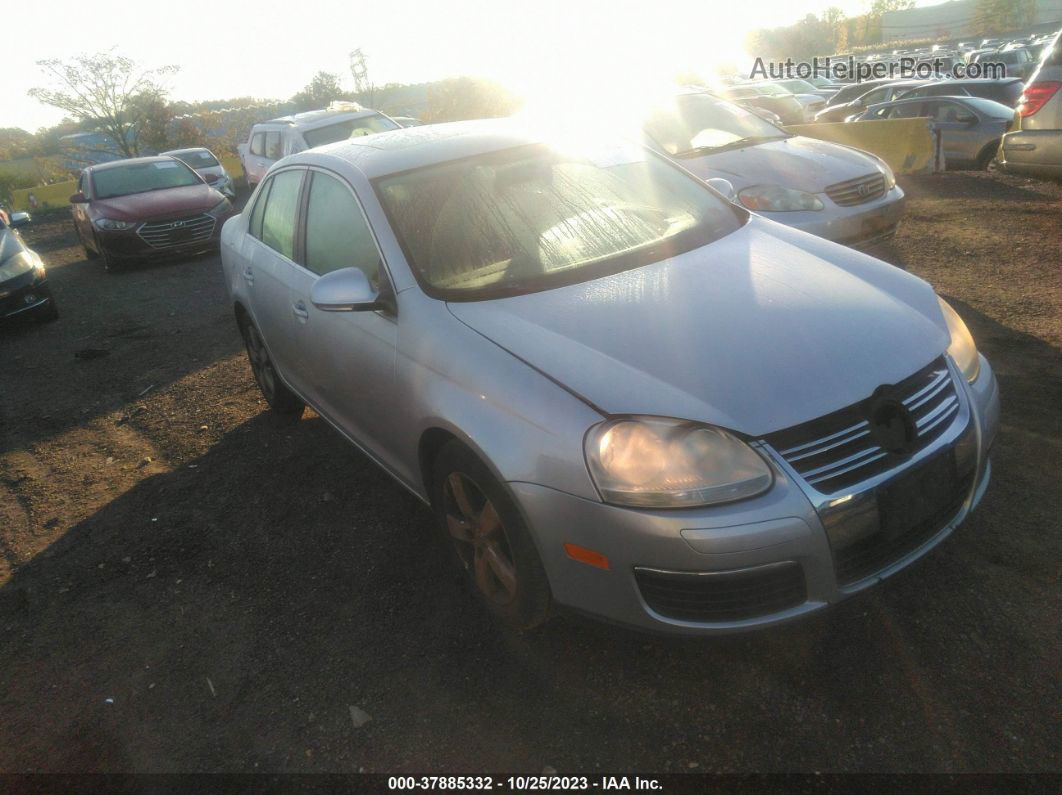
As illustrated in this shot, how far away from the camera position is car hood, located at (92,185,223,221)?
11.3 m

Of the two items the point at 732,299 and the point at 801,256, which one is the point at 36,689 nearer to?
the point at 732,299

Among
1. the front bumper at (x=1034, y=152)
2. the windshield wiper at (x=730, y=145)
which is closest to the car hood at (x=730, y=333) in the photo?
the windshield wiper at (x=730, y=145)

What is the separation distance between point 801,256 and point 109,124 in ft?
144

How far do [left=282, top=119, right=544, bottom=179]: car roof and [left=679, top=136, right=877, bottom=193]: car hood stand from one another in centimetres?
247

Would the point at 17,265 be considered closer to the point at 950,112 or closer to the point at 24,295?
the point at 24,295

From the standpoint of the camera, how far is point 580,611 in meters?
2.41

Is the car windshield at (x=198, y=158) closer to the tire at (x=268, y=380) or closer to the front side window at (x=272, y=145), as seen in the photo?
the front side window at (x=272, y=145)

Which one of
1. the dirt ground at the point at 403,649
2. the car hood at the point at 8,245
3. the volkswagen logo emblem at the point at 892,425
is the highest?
the car hood at the point at 8,245

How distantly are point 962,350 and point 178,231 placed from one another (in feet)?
36.7

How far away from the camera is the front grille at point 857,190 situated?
227 inches

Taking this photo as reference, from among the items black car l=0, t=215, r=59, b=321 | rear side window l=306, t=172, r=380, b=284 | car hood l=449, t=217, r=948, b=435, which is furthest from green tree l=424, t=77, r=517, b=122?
car hood l=449, t=217, r=948, b=435

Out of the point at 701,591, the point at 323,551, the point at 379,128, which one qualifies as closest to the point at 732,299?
the point at 701,591

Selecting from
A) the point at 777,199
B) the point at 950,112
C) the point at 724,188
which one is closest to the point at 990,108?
the point at 950,112

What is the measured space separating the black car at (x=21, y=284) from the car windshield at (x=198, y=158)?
10265 mm
